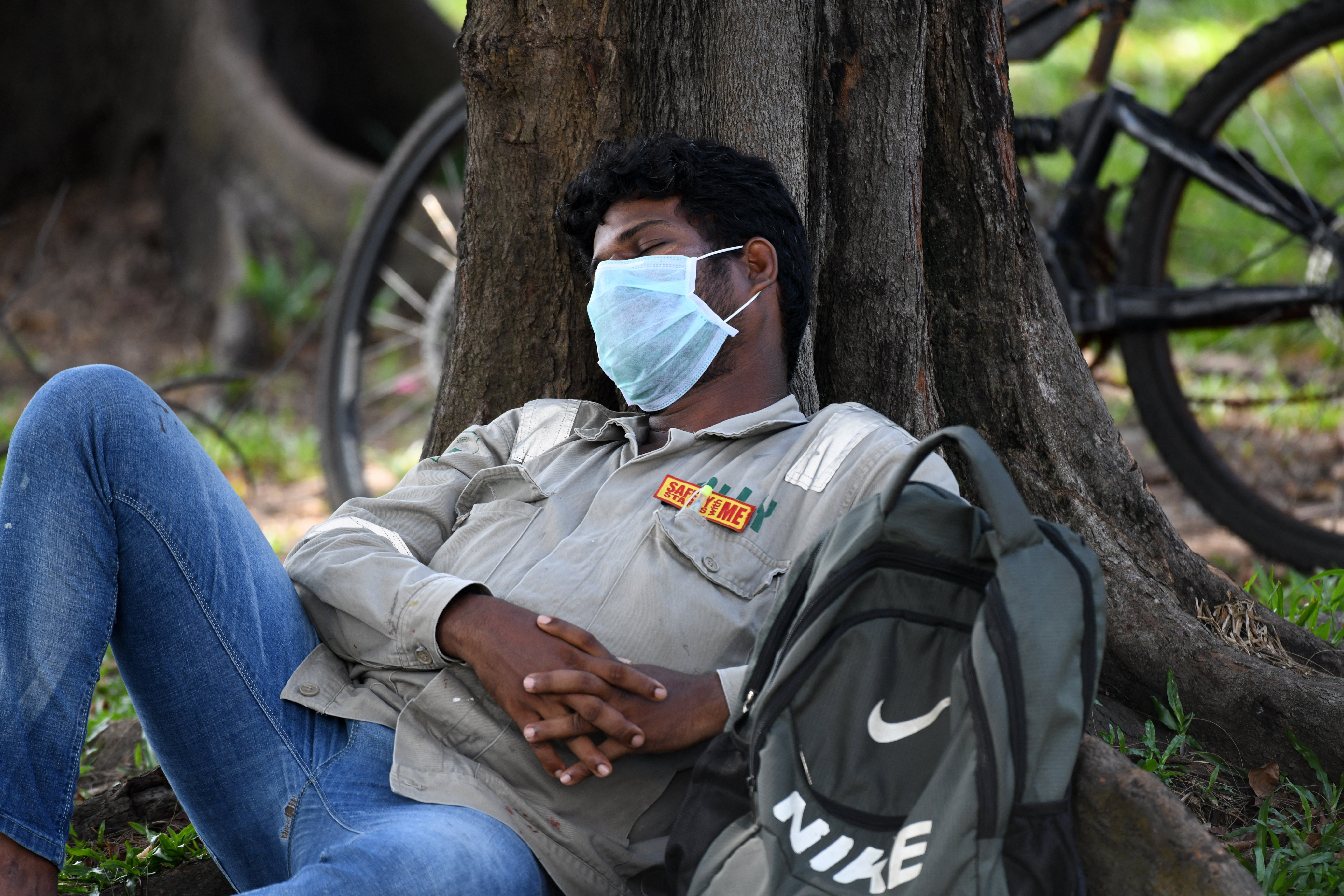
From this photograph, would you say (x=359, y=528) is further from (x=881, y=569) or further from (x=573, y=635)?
(x=881, y=569)

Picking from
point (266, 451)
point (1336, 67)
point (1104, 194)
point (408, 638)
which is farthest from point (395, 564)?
point (266, 451)

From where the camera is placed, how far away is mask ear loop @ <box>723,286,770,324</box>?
7.00ft

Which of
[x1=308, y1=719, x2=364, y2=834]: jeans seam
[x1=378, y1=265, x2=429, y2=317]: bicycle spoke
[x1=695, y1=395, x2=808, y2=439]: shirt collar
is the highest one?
[x1=378, y1=265, x2=429, y2=317]: bicycle spoke

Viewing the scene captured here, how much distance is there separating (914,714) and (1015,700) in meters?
0.16

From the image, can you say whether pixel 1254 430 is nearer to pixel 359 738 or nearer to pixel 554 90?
pixel 554 90

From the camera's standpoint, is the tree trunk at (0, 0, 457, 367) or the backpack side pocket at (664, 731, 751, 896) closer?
the backpack side pocket at (664, 731, 751, 896)

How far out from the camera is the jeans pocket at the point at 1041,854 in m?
1.29

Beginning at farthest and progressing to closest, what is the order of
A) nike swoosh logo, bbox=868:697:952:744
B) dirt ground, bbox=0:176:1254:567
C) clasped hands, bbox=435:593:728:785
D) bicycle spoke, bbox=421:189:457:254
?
1. dirt ground, bbox=0:176:1254:567
2. bicycle spoke, bbox=421:189:457:254
3. clasped hands, bbox=435:593:728:785
4. nike swoosh logo, bbox=868:697:952:744

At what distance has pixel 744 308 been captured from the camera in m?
2.14

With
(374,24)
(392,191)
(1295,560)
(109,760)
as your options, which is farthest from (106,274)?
(1295,560)

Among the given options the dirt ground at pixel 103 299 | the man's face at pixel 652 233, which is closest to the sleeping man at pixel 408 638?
the man's face at pixel 652 233

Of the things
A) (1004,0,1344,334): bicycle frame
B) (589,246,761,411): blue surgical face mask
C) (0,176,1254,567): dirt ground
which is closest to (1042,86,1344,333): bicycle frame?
(1004,0,1344,334): bicycle frame

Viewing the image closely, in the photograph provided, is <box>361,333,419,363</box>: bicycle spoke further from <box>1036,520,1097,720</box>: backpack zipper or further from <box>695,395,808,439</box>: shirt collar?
<box>1036,520,1097,720</box>: backpack zipper

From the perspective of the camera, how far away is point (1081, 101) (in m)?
3.49
